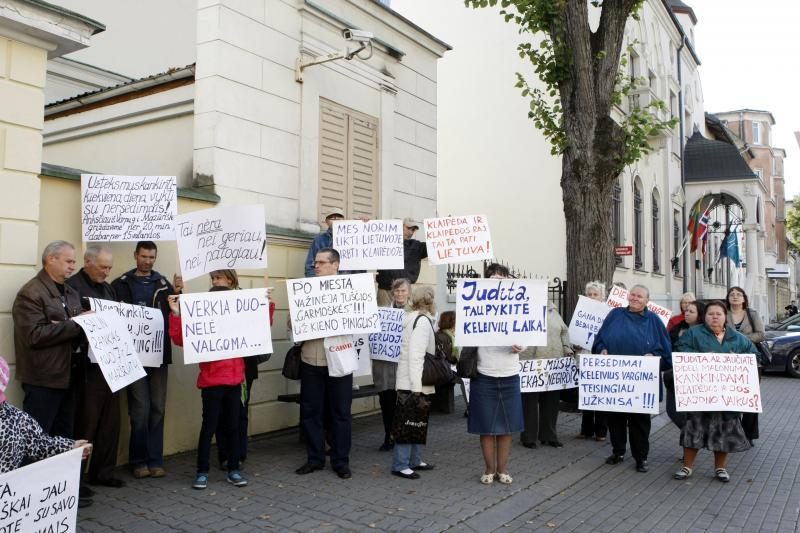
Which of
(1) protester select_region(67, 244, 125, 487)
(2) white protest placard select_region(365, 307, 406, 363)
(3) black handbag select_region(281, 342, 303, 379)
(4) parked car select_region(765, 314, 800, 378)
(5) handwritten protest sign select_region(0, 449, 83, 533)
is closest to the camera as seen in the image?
(5) handwritten protest sign select_region(0, 449, 83, 533)

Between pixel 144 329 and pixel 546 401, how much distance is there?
4.53 meters

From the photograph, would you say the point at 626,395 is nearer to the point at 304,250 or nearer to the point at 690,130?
the point at 304,250

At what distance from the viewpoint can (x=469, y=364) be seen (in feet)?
20.7

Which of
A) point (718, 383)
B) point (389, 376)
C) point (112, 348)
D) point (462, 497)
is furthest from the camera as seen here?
point (389, 376)

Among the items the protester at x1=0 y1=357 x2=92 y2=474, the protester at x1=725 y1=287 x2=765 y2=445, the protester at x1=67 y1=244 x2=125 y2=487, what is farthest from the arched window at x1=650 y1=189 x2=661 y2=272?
the protester at x1=0 y1=357 x2=92 y2=474

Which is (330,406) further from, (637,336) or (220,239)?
(637,336)

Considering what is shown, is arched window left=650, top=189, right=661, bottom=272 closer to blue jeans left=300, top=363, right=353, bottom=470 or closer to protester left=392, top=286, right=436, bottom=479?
protester left=392, top=286, right=436, bottom=479

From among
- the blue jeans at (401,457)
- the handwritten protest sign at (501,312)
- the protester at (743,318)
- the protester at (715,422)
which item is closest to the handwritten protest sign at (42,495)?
the blue jeans at (401,457)

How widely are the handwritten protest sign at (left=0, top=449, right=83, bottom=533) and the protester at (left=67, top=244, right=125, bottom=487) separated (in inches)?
77.5

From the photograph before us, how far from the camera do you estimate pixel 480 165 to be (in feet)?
61.9

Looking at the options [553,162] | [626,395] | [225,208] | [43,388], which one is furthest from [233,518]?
[553,162]

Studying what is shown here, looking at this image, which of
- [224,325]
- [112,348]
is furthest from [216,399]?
[112,348]

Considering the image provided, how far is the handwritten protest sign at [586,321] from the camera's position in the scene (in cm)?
844

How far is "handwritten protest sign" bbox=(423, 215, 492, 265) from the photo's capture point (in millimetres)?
8312
